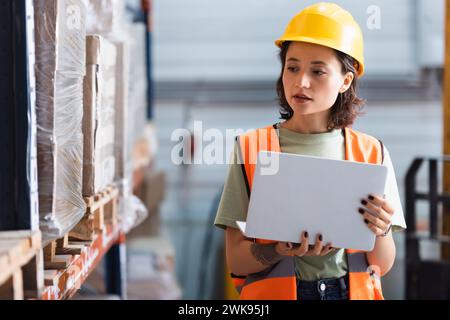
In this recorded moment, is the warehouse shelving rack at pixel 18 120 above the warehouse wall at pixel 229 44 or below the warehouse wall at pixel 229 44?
below

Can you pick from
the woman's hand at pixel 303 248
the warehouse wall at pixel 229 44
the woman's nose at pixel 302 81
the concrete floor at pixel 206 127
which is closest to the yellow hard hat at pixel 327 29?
the woman's nose at pixel 302 81

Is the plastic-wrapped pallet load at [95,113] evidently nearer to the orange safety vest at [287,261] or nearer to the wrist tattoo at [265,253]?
the orange safety vest at [287,261]

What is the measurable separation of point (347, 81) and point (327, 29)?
0.21 meters

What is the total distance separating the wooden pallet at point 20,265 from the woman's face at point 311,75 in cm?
90

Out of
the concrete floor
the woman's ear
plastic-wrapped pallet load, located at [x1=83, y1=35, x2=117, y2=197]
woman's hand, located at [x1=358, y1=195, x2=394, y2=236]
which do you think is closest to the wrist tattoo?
woman's hand, located at [x1=358, y1=195, x2=394, y2=236]

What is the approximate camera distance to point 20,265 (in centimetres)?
191

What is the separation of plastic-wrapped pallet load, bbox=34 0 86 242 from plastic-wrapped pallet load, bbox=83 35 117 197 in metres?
0.10

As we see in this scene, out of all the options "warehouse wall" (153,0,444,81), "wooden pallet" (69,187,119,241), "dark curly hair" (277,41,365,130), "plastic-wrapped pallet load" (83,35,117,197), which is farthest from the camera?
"warehouse wall" (153,0,444,81)

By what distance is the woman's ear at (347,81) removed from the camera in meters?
2.32

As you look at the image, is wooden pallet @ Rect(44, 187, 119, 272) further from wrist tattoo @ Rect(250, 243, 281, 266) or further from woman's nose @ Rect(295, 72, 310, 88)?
woman's nose @ Rect(295, 72, 310, 88)

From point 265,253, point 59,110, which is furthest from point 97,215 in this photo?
point 265,253

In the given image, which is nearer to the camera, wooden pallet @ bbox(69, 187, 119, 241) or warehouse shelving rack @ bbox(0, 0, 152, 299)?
warehouse shelving rack @ bbox(0, 0, 152, 299)

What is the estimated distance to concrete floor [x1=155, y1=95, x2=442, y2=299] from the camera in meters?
8.44

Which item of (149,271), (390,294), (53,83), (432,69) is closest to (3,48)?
(53,83)
